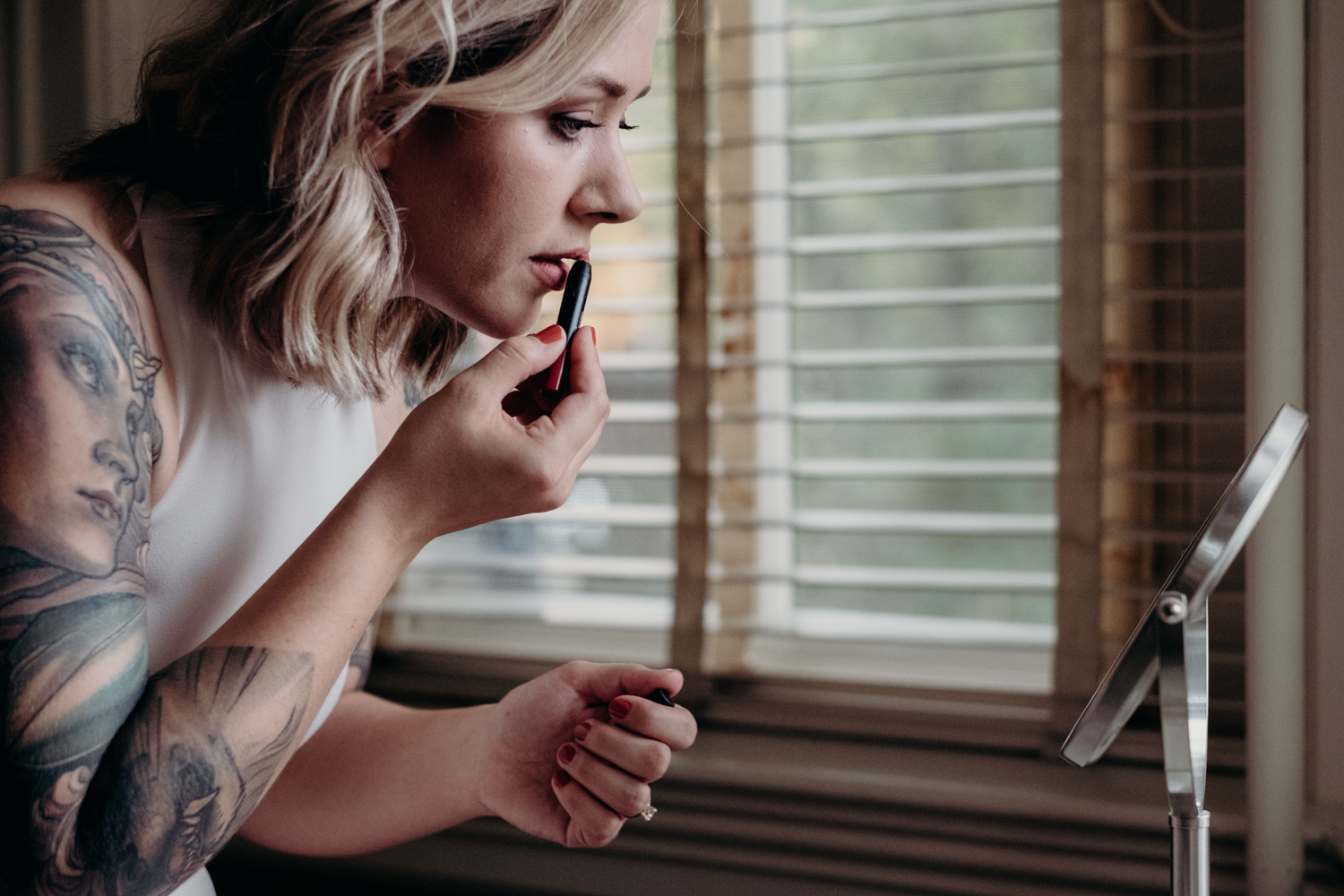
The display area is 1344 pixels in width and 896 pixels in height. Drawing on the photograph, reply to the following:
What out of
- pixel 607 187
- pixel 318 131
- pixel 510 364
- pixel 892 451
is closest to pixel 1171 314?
pixel 892 451

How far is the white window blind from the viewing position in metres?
1.33

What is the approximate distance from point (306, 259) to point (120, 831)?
40cm

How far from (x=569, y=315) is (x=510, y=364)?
0.11m

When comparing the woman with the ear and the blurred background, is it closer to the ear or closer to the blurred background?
the ear

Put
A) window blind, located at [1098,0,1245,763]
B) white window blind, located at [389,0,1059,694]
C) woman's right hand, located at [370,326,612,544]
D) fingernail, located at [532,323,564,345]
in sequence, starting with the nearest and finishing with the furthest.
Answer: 1. woman's right hand, located at [370,326,612,544]
2. fingernail, located at [532,323,564,345]
3. window blind, located at [1098,0,1245,763]
4. white window blind, located at [389,0,1059,694]

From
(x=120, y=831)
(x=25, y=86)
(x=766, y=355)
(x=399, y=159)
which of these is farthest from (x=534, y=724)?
(x=25, y=86)

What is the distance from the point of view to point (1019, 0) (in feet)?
4.27

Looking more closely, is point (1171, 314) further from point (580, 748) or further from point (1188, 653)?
point (580, 748)

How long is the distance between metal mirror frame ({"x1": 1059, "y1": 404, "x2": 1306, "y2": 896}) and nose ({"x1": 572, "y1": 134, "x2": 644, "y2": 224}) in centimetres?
49

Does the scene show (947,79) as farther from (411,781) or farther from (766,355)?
(411,781)

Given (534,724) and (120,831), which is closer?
(120,831)

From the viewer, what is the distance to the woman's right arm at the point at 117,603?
582 mm

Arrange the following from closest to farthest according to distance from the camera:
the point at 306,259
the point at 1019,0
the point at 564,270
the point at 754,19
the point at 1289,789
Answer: the point at 306,259
the point at 564,270
the point at 1289,789
the point at 1019,0
the point at 754,19

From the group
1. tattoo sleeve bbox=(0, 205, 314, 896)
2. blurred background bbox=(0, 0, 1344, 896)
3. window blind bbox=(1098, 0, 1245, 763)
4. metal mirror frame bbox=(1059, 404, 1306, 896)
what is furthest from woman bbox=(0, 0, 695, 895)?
window blind bbox=(1098, 0, 1245, 763)
